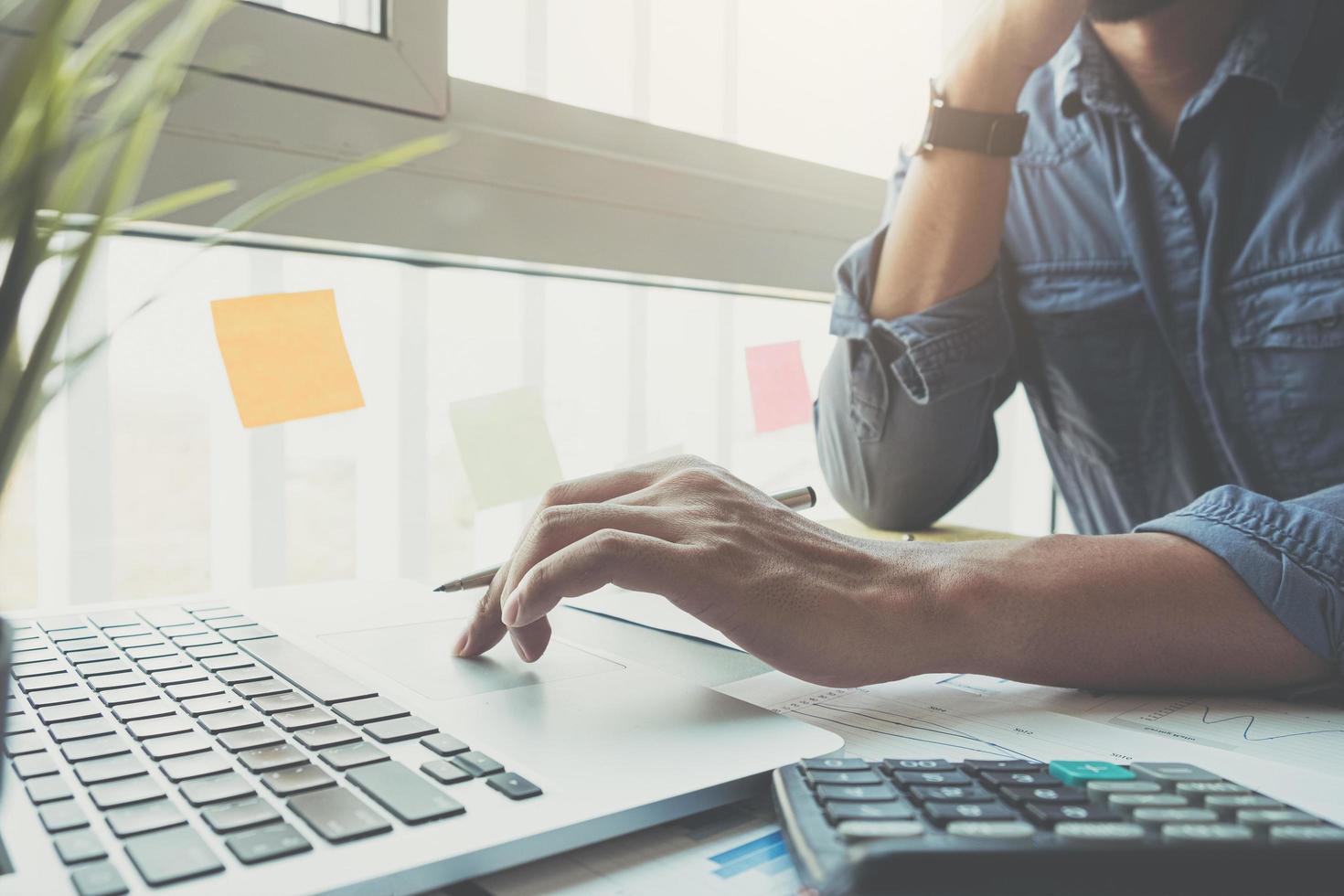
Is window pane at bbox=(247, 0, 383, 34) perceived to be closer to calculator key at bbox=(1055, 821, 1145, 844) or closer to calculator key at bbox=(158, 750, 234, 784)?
calculator key at bbox=(158, 750, 234, 784)

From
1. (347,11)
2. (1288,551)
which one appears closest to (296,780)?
(1288,551)

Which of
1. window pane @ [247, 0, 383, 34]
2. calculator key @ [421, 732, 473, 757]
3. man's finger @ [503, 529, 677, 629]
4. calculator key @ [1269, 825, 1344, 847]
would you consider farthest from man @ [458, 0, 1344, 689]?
window pane @ [247, 0, 383, 34]

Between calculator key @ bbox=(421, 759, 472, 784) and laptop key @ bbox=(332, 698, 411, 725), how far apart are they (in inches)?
2.2

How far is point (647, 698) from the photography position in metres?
0.42

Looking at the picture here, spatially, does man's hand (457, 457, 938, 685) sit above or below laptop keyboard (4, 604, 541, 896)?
above

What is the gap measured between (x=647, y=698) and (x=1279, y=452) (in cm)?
70

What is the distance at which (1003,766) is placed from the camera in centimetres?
31

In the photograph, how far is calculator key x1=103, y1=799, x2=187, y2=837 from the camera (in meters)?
0.26

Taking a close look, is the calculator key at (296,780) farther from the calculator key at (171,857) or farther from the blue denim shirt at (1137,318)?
the blue denim shirt at (1137,318)

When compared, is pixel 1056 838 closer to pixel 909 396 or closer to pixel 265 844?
pixel 265 844

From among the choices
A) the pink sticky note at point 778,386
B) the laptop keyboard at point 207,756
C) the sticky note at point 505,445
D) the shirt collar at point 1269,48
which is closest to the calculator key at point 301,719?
the laptop keyboard at point 207,756

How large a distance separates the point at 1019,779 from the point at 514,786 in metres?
0.17

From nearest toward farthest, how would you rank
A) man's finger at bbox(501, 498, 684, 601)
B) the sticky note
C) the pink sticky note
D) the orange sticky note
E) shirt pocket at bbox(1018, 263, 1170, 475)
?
man's finger at bbox(501, 498, 684, 601) → the orange sticky note → the sticky note → shirt pocket at bbox(1018, 263, 1170, 475) → the pink sticky note

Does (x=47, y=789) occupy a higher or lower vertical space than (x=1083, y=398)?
lower
